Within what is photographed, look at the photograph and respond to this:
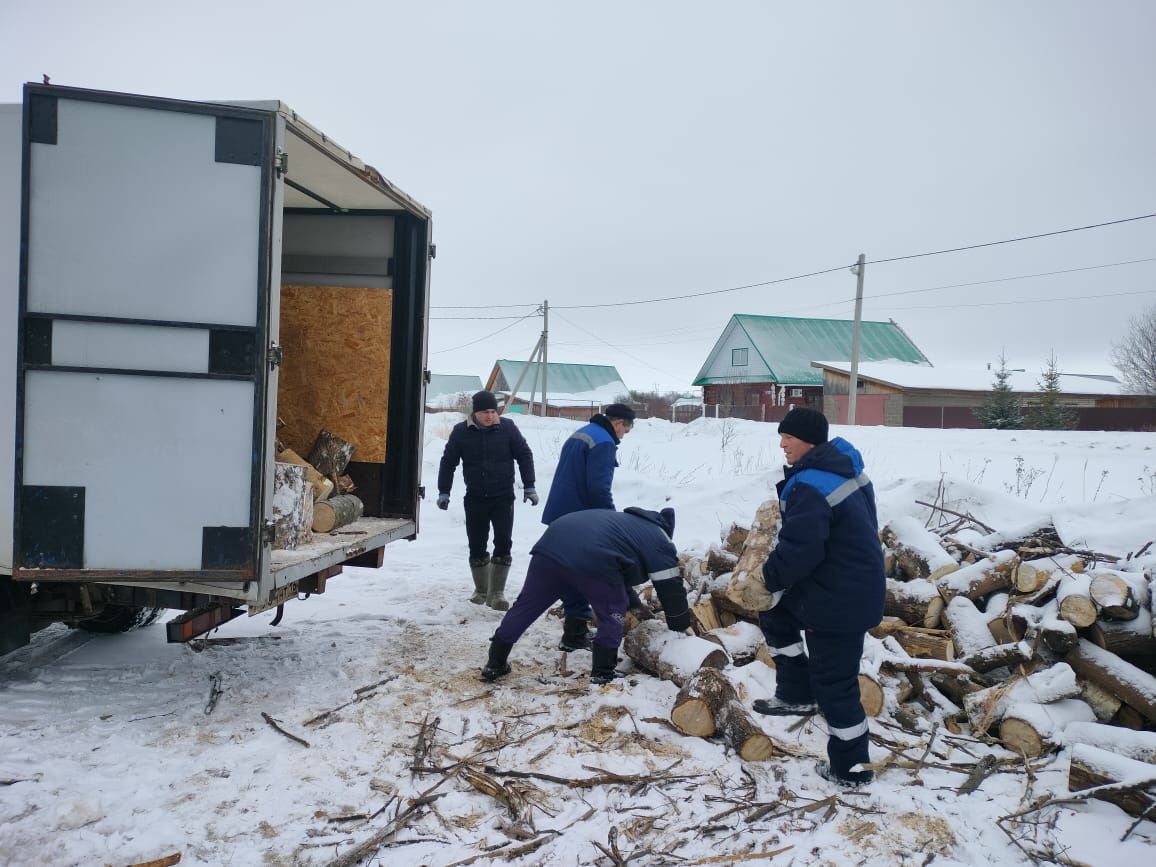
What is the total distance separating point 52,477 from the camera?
358cm

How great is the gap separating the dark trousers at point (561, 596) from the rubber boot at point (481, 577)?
1.81m

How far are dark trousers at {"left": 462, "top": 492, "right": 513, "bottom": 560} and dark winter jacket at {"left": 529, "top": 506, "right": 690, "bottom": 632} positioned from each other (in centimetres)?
195

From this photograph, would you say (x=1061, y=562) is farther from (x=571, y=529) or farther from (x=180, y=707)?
(x=180, y=707)

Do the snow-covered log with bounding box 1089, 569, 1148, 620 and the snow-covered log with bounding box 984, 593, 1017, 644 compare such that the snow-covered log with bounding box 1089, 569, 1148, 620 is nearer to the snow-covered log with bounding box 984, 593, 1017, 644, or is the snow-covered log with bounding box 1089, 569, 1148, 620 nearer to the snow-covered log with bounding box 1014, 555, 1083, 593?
the snow-covered log with bounding box 1014, 555, 1083, 593

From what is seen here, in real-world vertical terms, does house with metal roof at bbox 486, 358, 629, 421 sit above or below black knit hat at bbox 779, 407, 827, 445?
above

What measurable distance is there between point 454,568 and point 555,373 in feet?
141

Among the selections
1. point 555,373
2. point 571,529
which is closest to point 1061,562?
point 571,529

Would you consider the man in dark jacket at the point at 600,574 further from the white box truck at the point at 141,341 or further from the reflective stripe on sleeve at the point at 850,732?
the white box truck at the point at 141,341

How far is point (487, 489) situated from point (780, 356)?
2736 cm

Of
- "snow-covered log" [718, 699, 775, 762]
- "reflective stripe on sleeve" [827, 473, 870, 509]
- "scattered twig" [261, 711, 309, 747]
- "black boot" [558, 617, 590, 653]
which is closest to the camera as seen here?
"reflective stripe on sleeve" [827, 473, 870, 509]

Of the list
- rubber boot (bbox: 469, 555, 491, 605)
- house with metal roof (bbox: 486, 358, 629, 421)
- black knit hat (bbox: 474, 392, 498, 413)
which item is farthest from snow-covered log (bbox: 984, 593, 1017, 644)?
house with metal roof (bbox: 486, 358, 629, 421)

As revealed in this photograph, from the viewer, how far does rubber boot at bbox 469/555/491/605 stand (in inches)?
259

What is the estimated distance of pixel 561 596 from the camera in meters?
4.79

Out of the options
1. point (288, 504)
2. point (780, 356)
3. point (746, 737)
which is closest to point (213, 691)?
point (288, 504)
